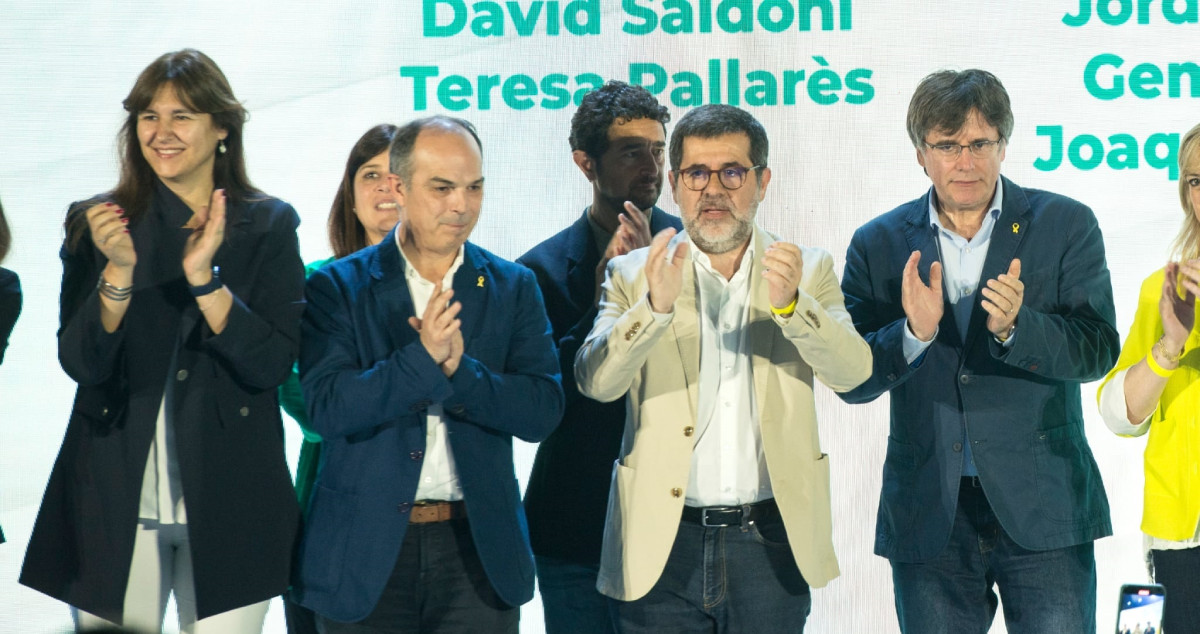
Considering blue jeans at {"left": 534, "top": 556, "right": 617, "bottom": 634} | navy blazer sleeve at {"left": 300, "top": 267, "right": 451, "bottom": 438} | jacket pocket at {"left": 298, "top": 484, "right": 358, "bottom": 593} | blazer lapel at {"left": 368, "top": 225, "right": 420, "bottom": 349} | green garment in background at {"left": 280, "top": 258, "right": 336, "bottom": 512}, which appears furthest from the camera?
blue jeans at {"left": 534, "top": 556, "right": 617, "bottom": 634}

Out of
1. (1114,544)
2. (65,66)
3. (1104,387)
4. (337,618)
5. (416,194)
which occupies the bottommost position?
(1114,544)

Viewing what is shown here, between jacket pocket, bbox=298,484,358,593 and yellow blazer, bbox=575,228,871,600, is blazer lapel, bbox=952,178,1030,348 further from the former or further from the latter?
jacket pocket, bbox=298,484,358,593

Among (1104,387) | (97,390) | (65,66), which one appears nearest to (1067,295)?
(1104,387)

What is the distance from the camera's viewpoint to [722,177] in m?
3.22

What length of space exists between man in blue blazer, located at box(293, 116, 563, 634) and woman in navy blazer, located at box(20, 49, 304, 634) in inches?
5.5

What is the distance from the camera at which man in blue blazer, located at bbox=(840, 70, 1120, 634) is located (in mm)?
3256

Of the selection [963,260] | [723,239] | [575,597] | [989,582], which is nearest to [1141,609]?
[989,582]

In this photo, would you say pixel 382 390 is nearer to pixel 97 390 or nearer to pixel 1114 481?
pixel 97 390

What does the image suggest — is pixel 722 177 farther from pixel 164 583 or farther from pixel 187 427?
pixel 164 583

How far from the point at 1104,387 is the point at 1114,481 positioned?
1.17m

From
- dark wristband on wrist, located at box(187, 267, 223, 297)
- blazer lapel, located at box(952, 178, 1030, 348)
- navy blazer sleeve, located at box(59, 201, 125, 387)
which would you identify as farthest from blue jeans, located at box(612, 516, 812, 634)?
navy blazer sleeve, located at box(59, 201, 125, 387)

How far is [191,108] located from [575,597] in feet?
5.50

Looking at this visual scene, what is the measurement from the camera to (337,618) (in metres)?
3.02

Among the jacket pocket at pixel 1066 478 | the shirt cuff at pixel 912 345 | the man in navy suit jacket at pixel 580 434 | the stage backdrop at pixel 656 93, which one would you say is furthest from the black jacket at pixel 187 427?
the jacket pocket at pixel 1066 478
